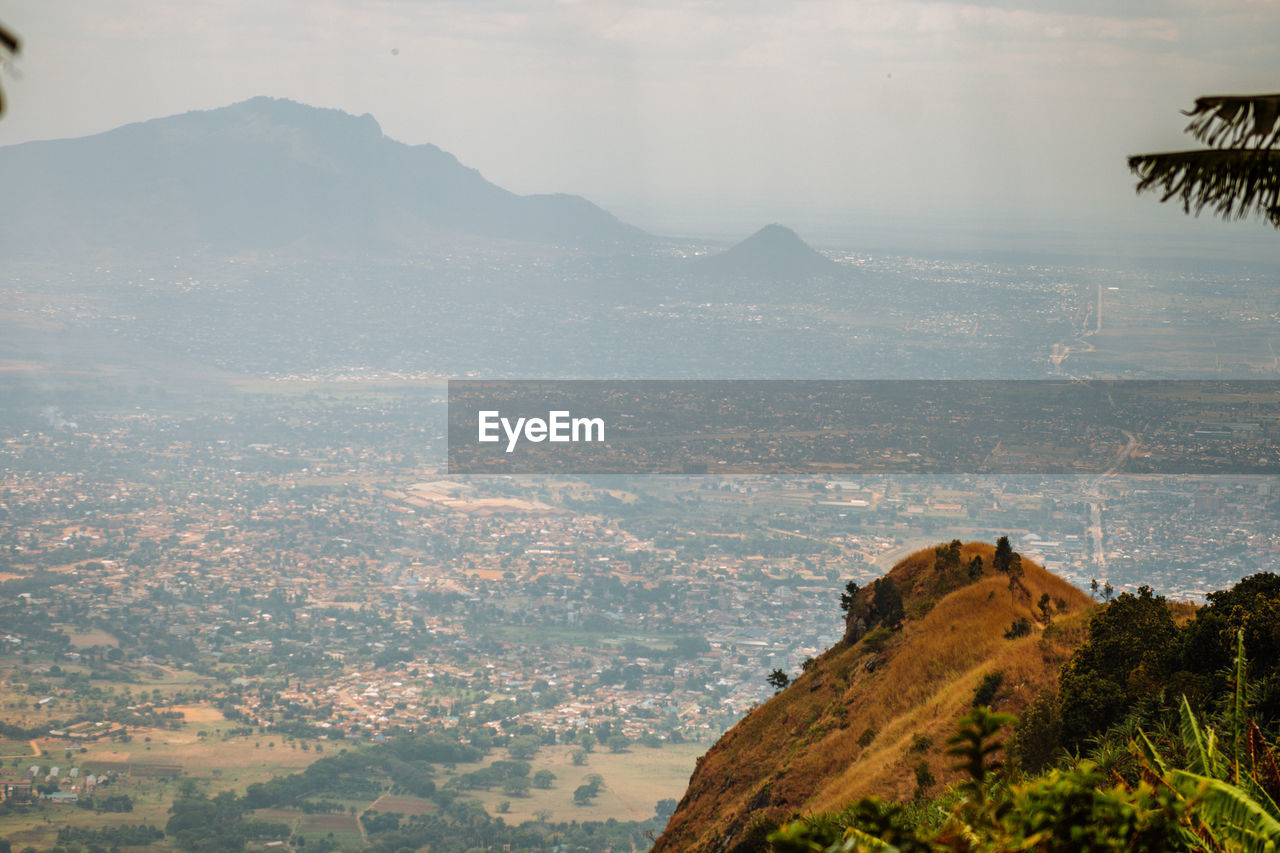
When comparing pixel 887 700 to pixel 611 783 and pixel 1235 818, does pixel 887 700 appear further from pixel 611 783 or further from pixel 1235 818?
pixel 611 783

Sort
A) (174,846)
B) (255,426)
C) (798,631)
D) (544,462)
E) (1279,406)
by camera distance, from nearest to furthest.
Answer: (174,846) → (798,631) → (1279,406) → (544,462) → (255,426)

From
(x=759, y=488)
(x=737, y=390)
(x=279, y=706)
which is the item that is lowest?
(x=279, y=706)

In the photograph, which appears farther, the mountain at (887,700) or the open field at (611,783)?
the open field at (611,783)

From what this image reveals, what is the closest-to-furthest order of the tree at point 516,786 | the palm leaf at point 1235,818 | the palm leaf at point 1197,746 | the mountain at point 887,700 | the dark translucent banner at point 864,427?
the palm leaf at point 1235,818
the palm leaf at point 1197,746
the mountain at point 887,700
the tree at point 516,786
the dark translucent banner at point 864,427

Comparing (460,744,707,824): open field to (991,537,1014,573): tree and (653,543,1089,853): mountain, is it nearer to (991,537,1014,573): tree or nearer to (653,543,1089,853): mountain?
(653,543,1089,853): mountain

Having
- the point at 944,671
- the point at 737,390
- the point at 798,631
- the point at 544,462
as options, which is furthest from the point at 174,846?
the point at 737,390

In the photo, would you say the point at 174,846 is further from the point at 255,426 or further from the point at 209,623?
the point at 255,426

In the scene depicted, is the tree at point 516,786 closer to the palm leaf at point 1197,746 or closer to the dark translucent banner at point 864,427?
the palm leaf at point 1197,746

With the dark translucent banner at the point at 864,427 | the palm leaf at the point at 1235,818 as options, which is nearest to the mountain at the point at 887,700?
the palm leaf at the point at 1235,818
